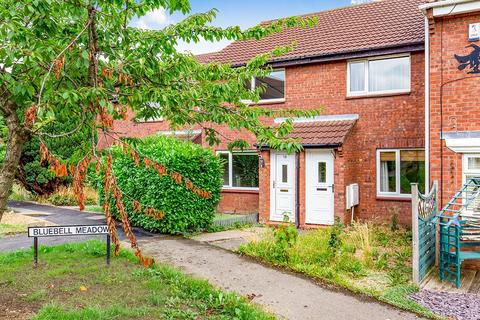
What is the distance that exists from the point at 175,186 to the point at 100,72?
6.58m

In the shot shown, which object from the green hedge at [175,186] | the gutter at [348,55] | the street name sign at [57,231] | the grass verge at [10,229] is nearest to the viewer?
the street name sign at [57,231]

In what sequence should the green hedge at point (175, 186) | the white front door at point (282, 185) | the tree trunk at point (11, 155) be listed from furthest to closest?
the white front door at point (282, 185)
the green hedge at point (175, 186)
the tree trunk at point (11, 155)

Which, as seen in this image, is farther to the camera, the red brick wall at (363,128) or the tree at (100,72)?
the red brick wall at (363,128)

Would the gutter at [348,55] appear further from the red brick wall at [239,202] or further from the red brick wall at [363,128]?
the red brick wall at [239,202]

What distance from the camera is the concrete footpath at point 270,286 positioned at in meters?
5.71

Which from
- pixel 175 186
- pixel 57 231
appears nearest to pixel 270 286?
pixel 57 231

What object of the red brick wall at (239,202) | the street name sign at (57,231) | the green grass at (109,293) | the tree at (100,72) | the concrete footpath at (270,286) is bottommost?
the concrete footpath at (270,286)

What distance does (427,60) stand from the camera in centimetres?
935

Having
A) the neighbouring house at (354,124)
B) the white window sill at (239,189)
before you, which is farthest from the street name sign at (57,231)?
the white window sill at (239,189)

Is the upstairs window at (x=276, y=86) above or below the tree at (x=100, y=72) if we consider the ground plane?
above

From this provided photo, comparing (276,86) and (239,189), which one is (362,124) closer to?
(276,86)

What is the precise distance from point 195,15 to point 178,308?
12.0ft

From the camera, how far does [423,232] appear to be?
24.3 ft

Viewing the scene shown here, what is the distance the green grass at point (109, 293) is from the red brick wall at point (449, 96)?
221 inches
